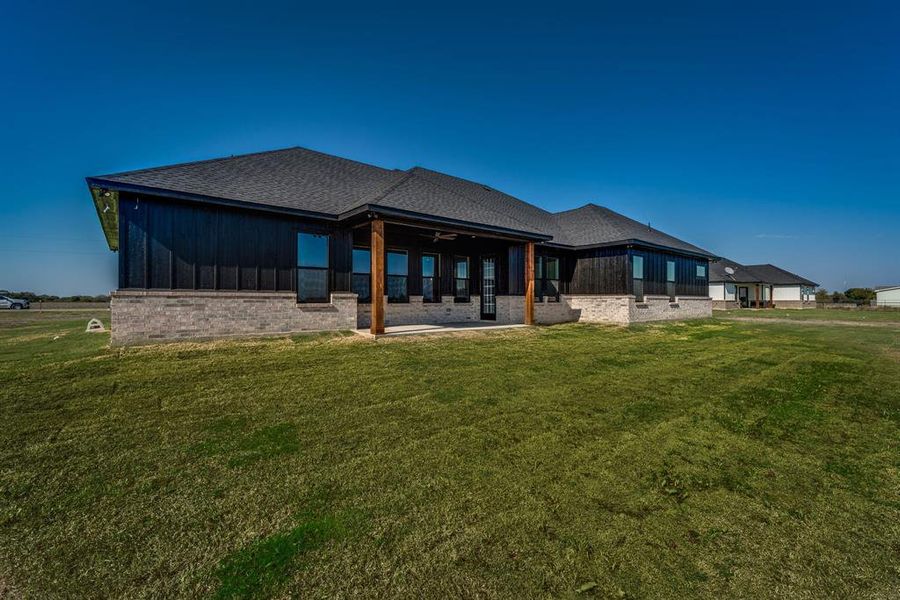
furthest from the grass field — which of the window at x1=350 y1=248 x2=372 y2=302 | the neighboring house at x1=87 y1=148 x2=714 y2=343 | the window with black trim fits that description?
the window with black trim

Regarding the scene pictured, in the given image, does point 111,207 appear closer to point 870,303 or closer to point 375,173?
point 375,173

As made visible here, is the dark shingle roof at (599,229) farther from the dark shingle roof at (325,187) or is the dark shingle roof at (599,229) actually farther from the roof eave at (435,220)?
the roof eave at (435,220)

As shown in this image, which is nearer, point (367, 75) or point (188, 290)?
point (188, 290)

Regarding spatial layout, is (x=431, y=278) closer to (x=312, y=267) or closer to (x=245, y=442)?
(x=312, y=267)

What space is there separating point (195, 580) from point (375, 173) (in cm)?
1471

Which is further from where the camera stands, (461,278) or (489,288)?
(489,288)

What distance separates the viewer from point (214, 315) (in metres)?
9.15

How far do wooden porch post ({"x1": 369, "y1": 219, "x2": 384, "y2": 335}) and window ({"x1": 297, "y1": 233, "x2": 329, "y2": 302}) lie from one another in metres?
2.24

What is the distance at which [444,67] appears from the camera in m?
15.2

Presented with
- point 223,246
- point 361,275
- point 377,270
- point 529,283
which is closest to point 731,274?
point 529,283

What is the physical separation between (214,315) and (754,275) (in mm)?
49781

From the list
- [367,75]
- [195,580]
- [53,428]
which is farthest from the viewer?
[367,75]

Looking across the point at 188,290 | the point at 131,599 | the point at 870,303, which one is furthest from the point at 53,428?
the point at 870,303

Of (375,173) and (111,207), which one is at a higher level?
(375,173)
